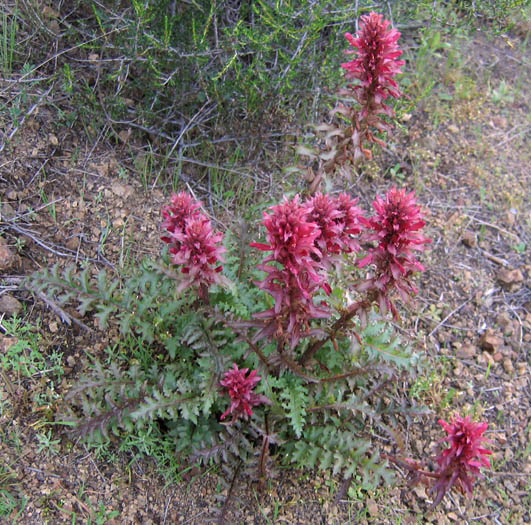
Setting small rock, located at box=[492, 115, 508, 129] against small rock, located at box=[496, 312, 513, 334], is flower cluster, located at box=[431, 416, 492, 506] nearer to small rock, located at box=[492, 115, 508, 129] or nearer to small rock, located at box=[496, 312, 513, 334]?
small rock, located at box=[496, 312, 513, 334]

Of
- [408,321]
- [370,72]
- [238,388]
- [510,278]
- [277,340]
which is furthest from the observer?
[510,278]

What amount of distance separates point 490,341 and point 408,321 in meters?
0.56

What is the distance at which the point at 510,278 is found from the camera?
4.09 metres

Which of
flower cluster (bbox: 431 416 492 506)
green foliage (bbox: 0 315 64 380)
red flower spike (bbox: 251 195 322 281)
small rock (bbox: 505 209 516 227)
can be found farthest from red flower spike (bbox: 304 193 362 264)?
small rock (bbox: 505 209 516 227)

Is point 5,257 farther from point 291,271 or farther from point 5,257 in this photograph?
point 291,271

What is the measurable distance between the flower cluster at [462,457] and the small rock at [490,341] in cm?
Answer: 134

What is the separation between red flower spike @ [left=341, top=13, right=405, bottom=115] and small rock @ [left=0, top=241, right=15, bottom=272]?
2.08 metres

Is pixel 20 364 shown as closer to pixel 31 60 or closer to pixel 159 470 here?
pixel 159 470

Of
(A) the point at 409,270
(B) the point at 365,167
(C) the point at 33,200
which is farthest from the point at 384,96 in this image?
(C) the point at 33,200

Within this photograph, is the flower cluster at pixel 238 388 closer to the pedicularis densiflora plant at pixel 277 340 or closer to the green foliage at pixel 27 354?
the pedicularis densiflora plant at pixel 277 340

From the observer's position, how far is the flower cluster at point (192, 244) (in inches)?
94.3

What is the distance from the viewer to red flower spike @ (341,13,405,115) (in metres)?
2.64

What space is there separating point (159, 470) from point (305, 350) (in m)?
0.98

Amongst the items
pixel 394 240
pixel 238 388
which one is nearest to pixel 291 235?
pixel 394 240
